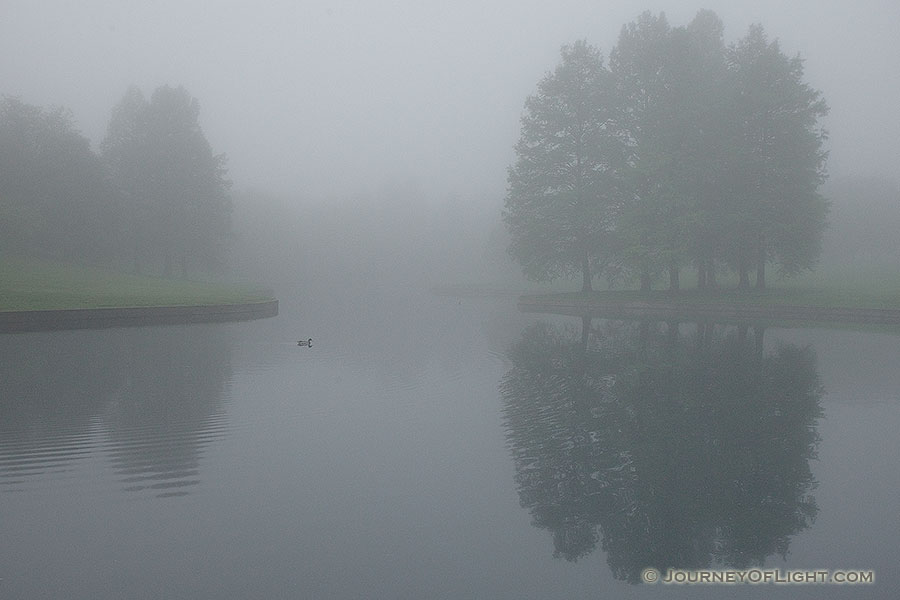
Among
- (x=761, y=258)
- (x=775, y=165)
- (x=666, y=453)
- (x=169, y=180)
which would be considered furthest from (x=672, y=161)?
(x=169, y=180)

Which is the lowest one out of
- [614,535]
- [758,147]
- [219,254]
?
[614,535]

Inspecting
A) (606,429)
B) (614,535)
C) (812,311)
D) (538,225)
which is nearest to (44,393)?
(606,429)

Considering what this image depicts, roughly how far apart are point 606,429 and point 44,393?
37.6 ft

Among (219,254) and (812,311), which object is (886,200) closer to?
(812,311)

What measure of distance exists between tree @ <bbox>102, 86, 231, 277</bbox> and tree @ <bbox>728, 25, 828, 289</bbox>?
4456cm

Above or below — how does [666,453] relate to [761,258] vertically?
below

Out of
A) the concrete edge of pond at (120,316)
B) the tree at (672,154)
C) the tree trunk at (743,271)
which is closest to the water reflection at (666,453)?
the concrete edge of pond at (120,316)

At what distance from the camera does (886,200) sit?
87062mm

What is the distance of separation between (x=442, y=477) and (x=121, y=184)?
61715mm

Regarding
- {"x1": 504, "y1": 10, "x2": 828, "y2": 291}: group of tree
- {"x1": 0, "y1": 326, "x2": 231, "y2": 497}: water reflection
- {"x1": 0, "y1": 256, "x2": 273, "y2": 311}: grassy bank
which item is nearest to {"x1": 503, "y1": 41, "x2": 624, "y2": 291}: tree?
{"x1": 504, "y1": 10, "x2": 828, "y2": 291}: group of tree

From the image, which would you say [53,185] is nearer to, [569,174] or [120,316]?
[120,316]

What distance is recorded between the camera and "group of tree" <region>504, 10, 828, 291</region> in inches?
1503

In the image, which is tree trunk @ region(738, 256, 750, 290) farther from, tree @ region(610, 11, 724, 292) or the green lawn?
tree @ region(610, 11, 724, 292)

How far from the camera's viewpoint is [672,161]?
39250mm
